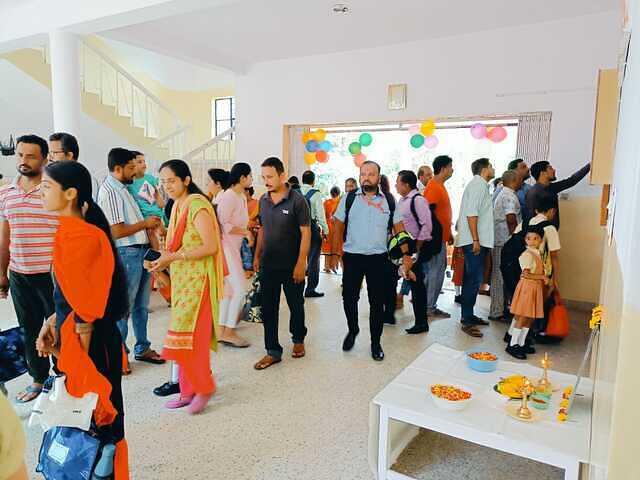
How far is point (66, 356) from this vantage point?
65.2 inches

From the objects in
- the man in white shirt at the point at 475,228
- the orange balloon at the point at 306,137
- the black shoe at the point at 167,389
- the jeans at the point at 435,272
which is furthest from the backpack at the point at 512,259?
the orange balloon at the point at 306,137

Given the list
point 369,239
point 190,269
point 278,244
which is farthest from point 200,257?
point 369,239

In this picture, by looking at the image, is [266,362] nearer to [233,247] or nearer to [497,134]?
[233,247]

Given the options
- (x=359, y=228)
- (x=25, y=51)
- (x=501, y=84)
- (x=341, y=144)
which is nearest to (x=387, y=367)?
(x=359, y=228)

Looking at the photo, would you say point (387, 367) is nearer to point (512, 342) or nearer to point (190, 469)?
point (512, 342)

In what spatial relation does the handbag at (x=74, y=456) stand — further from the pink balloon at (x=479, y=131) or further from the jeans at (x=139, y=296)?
the pink balloon at (x=479, y=131)

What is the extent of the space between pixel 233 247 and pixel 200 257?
1.30 m

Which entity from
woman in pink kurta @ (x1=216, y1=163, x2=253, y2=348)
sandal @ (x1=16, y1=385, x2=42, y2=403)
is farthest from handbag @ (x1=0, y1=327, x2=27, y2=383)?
woman in pink kurta @ (x1=216, y1=163, x2=253, y2=348)

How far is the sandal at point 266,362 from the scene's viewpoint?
3266mm

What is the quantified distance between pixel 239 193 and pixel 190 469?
7.29ft

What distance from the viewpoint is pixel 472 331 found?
4090mm

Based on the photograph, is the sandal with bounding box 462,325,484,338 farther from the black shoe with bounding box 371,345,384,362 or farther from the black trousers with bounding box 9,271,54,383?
the black trousers with bounding box 9,271,54,383

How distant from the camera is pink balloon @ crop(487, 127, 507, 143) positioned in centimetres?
551

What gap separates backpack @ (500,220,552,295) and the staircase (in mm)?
5926
